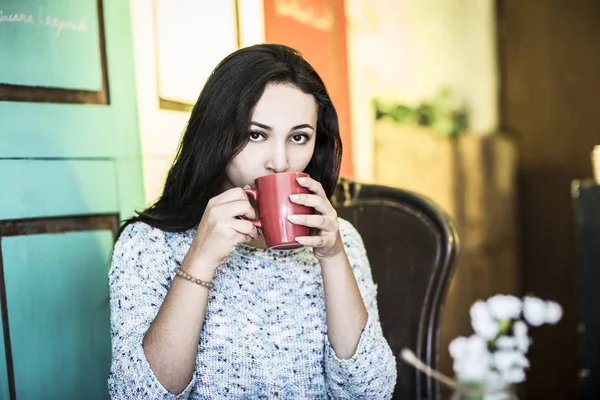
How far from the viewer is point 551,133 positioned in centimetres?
345

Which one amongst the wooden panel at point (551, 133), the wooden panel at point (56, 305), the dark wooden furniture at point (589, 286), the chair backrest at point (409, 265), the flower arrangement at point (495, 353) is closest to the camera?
the flower arrangement at point (495, 353)

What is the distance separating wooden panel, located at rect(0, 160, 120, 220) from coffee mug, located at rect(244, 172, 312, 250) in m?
0.51

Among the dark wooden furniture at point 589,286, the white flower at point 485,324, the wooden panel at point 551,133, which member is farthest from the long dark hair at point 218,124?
the wooden panel at point 551,133

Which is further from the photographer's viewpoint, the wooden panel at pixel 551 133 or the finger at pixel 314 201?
the wooden panel at pixel 551 133

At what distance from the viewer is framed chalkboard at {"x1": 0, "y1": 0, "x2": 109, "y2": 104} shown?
1.14m

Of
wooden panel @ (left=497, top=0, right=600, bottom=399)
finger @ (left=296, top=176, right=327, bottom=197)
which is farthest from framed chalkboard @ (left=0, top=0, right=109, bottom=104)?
wooden panel @ (left=497, top=0, right=600, bottom=399)

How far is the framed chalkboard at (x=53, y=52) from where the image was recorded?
1.14m

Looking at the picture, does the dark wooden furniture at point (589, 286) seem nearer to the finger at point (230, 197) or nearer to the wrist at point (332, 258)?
the wrist at point (332, 258)

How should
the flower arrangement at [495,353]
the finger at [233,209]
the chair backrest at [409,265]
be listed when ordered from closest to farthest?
1. the flower arrangement at [495,353]
2. the finger at [233,209]
3. the chair backrest at [409,265]

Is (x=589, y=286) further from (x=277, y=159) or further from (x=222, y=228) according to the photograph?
(x=222, y=228)

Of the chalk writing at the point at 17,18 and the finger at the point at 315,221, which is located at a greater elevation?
the chalk writing at the point at 17,18

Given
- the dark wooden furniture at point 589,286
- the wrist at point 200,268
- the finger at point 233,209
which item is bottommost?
the dark wooden furniture at point 589,286

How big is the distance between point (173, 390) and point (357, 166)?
164cm

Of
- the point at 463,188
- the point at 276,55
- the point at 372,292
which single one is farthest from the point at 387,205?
the point at 463,188
